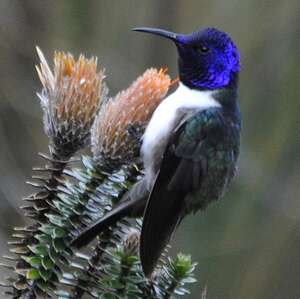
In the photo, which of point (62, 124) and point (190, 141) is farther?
point (190, 141)

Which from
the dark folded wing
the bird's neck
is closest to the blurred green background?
the bird's neck

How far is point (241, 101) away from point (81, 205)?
5.17m

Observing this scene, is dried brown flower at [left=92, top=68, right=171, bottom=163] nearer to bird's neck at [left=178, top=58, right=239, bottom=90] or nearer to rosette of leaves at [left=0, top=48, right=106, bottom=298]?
rosette of leaves at [left=0, top=48, right=106, bottom=298]

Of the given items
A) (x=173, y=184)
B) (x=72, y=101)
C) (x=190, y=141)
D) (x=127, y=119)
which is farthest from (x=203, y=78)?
(x=72, y=101)

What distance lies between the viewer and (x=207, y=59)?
10.8ft

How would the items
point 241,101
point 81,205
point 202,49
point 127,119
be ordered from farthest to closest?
point 241,101
point 202,49
point 127,119
point 81,205

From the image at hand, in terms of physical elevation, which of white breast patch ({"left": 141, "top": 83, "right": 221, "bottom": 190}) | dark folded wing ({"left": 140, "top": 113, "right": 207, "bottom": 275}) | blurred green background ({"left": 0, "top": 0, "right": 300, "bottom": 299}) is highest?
white breast patch ({"left": 141, "top": 83, "right": 221, "bottom": 190})

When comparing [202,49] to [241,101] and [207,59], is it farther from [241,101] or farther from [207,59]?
[241,101]

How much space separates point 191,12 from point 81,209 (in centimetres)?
540

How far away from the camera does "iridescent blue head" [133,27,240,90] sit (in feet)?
10.6

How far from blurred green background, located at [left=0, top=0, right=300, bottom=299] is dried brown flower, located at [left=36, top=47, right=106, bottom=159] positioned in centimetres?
457

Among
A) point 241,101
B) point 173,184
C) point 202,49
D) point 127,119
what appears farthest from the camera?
point 241,101

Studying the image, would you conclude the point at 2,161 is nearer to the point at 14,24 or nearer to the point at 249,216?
the point at 14,24

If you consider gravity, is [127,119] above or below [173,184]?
above
